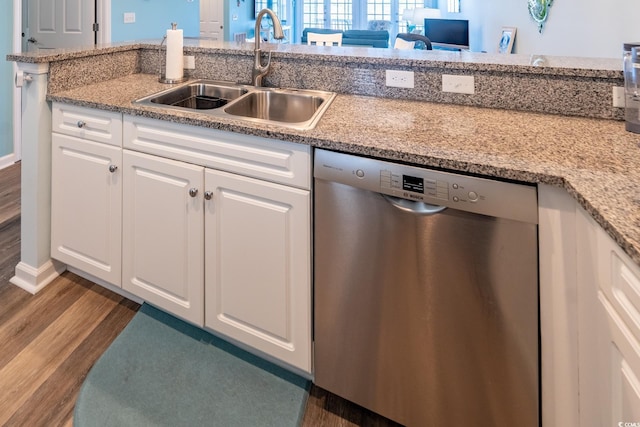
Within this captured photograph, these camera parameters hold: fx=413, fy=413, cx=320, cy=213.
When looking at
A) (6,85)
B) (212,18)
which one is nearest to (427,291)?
(6,85)

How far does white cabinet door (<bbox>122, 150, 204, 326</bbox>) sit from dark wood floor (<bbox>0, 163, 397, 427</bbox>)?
0.26m

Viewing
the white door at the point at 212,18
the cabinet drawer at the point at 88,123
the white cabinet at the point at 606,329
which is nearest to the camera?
the white cabinet at the point at 606,329

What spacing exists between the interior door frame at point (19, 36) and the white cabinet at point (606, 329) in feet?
11.7

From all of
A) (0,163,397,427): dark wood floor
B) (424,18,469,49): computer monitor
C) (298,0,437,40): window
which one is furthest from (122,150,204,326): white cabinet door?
(298,0,437,40): window

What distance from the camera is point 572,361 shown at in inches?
38.8

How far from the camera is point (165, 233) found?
62.8 inches

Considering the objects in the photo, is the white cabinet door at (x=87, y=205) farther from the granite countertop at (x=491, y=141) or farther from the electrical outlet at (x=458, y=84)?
the electrical outlet at (x=458, y=84)

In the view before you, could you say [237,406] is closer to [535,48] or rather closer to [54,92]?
[54,92]

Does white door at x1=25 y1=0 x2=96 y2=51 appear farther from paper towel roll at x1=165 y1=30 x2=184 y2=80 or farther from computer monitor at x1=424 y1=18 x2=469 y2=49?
computer monitor at x1=424 y1=18 x2=469 y2=49

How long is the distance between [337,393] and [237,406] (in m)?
0.34

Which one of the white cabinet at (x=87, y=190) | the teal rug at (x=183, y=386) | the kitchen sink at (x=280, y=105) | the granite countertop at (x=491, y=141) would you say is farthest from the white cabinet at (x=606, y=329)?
the white cabinet at (x=87, y=190)

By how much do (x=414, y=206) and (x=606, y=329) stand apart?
489mm

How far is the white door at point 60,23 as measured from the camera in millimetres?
3932

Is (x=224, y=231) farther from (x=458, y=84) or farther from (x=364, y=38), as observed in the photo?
(x=364, y=38)
